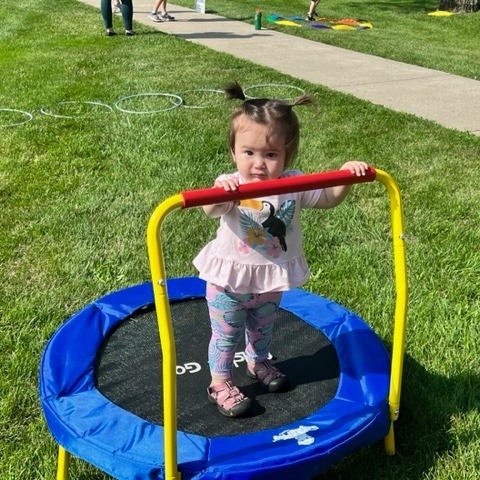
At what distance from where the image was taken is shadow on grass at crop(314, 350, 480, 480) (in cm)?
233

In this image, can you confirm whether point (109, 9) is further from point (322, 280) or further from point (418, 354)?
point (418, 354)

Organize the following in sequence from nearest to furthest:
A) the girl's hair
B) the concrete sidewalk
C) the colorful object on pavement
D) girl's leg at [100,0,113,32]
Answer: the girl's hair → the concrete sidewalk → girl's leg at [100,0,113,32] → the colorful object on pavement

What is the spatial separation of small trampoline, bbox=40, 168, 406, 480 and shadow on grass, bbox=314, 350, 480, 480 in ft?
0.26

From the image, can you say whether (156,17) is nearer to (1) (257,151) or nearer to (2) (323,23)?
(2) (323,23)

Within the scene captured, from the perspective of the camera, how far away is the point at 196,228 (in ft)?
13.0

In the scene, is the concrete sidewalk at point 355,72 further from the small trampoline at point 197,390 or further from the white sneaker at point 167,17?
the small trampoline at point 197,390

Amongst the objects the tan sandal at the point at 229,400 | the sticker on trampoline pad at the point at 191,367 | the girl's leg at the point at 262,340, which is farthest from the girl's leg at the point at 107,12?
the tan sandal at the point at 229,400

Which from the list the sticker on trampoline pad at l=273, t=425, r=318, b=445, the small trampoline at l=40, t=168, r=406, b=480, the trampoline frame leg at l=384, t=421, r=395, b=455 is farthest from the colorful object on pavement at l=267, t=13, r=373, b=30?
the sticker on trampoline pad at l=273, t=425, r=318, b=445

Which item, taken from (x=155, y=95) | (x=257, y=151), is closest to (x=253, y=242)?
(x=257, y=151)

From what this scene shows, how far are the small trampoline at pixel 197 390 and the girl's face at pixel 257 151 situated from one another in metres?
0.29

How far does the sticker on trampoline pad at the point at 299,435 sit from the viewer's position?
6.77 ft

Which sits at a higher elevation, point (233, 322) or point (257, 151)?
point (257, 151)

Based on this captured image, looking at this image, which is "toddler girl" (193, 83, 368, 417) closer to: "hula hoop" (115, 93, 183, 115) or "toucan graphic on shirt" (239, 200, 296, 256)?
"toucan graphic on shirt" (239, 200, 296, 256)

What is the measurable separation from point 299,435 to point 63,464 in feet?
2.55
